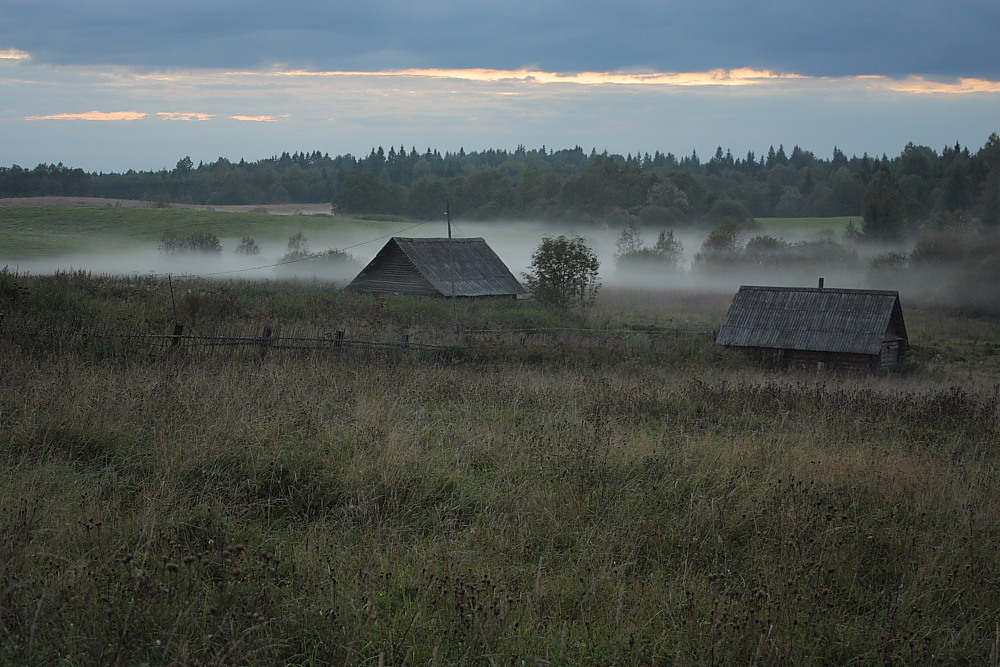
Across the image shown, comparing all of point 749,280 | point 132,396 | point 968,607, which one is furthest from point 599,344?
point 749,280

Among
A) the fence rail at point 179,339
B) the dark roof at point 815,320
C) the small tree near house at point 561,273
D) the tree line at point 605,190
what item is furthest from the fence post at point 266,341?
the tree line at point 605,190

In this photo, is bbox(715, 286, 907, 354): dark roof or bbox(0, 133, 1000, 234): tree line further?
bbox(0, 133, 1000, 234): tree line

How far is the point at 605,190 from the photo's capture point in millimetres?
121875

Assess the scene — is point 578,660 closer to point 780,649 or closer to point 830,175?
point 780,649

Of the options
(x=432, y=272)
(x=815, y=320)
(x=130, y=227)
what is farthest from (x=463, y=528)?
(x=130, y=227)

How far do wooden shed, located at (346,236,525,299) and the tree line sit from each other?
193 feet

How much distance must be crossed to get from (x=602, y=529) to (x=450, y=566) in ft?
4.17

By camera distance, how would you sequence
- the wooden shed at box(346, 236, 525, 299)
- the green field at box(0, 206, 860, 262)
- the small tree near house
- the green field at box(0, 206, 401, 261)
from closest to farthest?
the wooden shed at box(346, 236, 525, 299), the small tree near house, the green field at box(0, 206, 860, 262), the green field at box(0, 206, 401, 261)

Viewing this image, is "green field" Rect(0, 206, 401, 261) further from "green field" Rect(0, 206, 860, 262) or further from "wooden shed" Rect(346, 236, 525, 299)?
"wooden shed" Rect(346, 236, 525, 299)

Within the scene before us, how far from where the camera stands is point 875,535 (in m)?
5.47

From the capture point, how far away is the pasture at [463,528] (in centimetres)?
392

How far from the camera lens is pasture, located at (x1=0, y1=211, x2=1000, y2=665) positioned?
3.92 m

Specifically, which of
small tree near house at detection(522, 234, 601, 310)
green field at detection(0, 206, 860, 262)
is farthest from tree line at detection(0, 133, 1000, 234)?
small tree near house at detection(522, 234, 601, 310)

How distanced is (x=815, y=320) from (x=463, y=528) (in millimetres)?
25520
